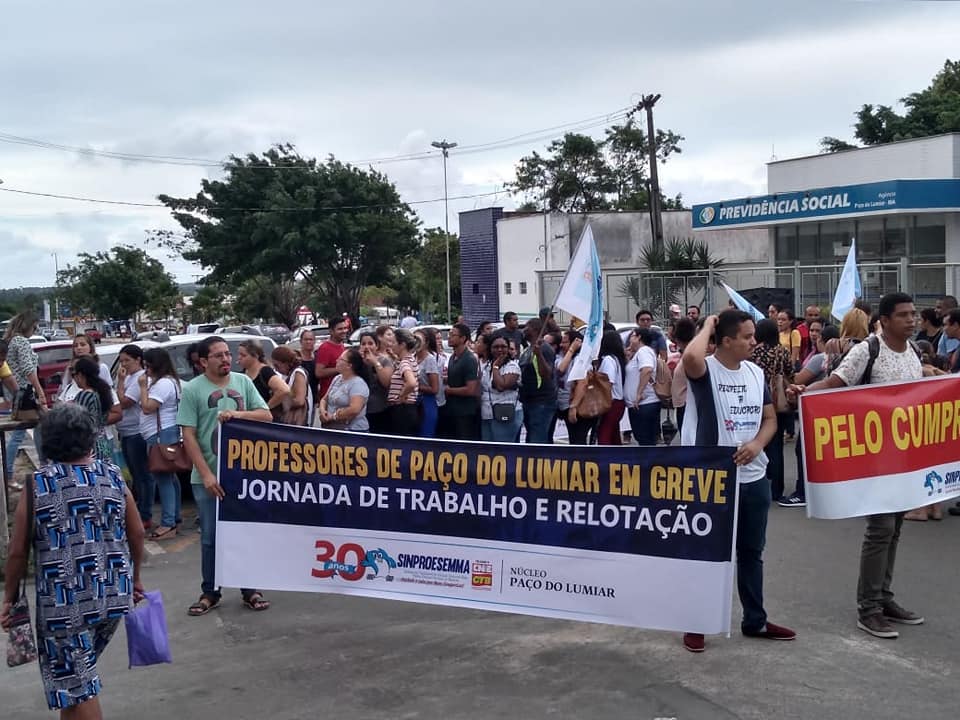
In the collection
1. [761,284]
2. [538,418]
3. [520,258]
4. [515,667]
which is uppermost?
[520,258]

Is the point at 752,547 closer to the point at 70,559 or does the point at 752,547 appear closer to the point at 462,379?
the point at 70,559

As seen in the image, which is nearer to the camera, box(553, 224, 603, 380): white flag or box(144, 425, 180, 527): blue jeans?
box(553, 224, 603, 380): white flag

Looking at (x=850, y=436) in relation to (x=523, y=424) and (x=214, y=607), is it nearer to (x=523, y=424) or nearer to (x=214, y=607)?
(x=214, y=607)

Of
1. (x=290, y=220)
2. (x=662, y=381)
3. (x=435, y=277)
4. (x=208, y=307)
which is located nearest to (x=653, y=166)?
(x=290, y=220)

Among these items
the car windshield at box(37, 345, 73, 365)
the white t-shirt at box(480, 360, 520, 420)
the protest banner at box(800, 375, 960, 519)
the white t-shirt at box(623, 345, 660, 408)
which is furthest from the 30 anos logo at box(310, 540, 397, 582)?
the car windshield at box(37, 345, 73, 365)

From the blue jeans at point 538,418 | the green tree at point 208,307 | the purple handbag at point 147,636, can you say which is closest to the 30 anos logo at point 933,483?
the blue jeans at point 538,418

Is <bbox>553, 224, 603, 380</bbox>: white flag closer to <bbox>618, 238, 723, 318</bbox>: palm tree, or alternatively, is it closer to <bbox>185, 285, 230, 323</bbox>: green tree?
<bbox>618, 238, 723, 318</bbox>: palm tree

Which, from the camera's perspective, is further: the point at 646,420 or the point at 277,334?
the point at 277,334

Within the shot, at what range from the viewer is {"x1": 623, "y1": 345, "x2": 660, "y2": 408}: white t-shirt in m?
10.6

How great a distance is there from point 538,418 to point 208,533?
4.54 meters

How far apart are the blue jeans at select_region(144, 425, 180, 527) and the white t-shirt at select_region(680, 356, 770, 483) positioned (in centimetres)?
526

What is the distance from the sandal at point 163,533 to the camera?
9.15m

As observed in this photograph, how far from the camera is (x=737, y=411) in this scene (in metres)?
5.62

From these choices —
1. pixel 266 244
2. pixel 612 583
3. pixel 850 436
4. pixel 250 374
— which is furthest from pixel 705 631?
pixel 266 244
